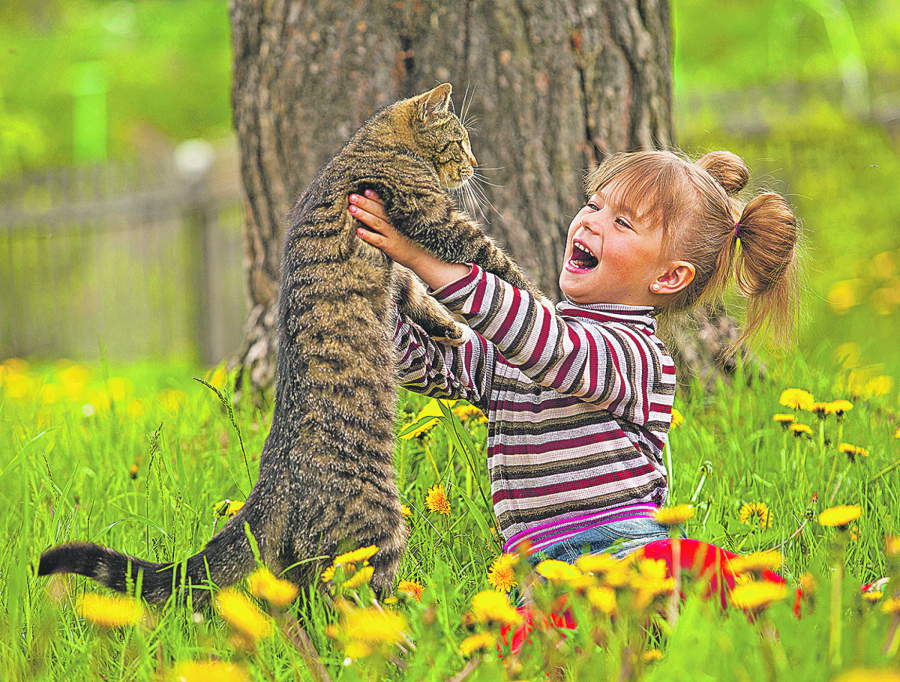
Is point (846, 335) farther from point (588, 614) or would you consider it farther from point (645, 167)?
point (588, 614)

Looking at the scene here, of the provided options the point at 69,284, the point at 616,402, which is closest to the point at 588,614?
the point at 616,402

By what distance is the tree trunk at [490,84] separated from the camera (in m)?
2.72

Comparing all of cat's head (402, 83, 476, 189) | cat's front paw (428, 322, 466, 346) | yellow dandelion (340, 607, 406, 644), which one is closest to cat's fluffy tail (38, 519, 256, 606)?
yellow dandelion (340, 607, 406, 644)

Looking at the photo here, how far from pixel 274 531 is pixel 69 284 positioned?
6.70 m

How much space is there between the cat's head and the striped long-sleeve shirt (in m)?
0.51


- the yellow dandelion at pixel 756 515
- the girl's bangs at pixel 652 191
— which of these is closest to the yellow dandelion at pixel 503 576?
the yellow dandelion at pixel 756 515

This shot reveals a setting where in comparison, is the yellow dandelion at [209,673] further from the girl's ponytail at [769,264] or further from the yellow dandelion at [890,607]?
the girl's ponytail at [769,264]

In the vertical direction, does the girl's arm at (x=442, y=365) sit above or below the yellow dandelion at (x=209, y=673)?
above

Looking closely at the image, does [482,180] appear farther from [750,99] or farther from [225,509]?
[750,99]

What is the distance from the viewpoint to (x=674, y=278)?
6.46 ft

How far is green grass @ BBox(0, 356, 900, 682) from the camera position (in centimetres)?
116

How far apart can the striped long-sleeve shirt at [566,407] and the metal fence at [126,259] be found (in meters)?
5.25

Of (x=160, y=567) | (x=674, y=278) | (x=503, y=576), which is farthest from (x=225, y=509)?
(x=674, y=278)

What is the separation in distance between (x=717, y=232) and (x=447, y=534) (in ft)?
3.42
